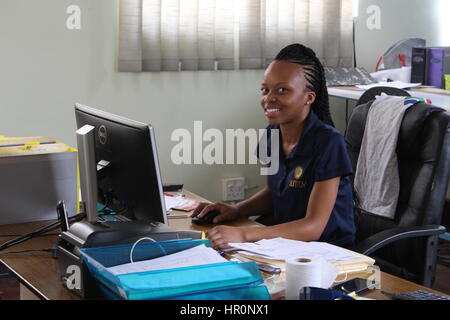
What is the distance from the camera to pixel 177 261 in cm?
155

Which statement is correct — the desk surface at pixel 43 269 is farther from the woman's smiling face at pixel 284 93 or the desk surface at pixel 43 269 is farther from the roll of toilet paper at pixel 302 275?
the woman's smiling face at pixel 284 93

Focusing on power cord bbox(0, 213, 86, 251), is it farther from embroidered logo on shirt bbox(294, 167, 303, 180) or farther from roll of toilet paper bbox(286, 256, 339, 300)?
roll of toilet paper bbox(286, 256, 339, 300)

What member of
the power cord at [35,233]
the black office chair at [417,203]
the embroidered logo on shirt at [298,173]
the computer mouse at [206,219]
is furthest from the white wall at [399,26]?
the power cord at [35,233]

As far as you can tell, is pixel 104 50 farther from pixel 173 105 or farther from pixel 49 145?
pixel 49 145

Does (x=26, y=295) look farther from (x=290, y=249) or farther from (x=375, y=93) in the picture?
(x=375, y=93)

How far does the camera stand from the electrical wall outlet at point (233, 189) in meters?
4.17

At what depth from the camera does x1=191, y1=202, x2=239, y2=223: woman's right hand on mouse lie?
85.5 inches

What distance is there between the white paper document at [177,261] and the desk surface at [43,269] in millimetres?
131

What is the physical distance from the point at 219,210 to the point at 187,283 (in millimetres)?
864

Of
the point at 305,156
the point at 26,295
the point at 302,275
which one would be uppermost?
the point at 305,156

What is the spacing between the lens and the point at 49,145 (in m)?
2.34

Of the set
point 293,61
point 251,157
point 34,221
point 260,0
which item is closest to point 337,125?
point 251,157

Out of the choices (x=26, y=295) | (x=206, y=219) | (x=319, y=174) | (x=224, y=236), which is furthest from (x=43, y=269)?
(x=319, y=174)

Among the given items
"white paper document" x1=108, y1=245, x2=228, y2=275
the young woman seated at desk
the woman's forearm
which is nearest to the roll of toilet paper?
"white paper document" x1=108, y1=245, x2=228, y2=275
